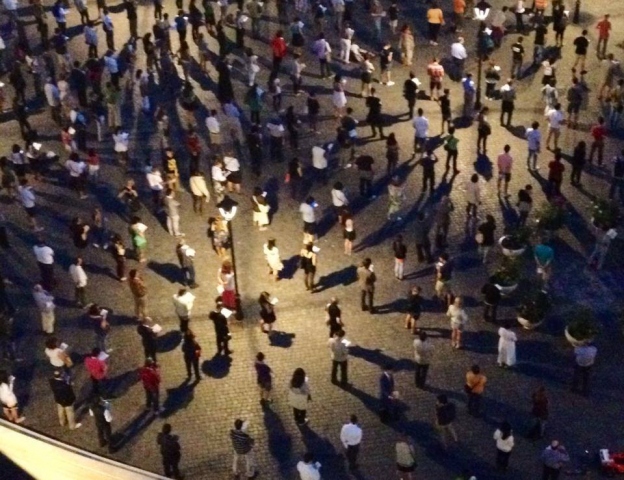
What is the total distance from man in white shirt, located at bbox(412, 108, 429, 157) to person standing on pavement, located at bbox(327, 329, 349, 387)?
7983 millimetres

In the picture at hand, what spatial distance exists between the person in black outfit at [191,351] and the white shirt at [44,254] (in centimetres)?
415

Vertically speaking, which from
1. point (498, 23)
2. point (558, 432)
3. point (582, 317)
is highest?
point (498, 23)

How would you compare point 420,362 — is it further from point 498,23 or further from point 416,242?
point 498,23

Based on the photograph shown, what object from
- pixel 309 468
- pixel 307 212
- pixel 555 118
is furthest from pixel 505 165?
pixel 309 468

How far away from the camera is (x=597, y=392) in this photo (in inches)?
834

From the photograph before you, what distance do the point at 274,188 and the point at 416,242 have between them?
15.6 feet

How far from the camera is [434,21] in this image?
33.4m

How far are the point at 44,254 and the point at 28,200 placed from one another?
2.51m

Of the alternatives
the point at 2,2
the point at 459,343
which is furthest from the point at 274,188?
the point at 2,2

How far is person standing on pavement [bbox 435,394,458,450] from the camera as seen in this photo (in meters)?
19.3

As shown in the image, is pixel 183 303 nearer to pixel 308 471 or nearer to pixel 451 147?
pixel 308 471

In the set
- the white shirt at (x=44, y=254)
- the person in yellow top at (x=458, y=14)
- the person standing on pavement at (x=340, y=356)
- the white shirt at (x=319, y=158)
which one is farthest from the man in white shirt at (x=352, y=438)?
the person in yellow top at (x=458, y=14)

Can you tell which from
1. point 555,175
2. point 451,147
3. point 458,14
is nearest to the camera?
point 555,175

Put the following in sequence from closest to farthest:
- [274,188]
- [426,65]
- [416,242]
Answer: [416,242] < [274,188] < [426,65]
